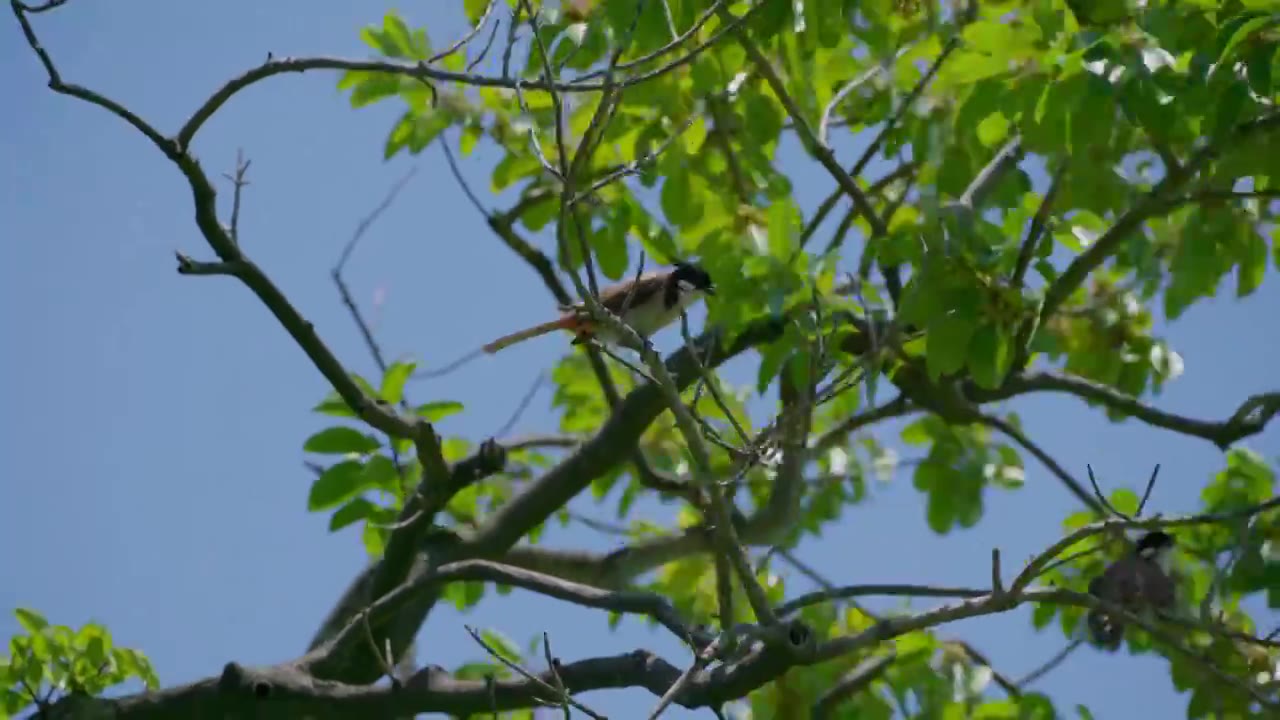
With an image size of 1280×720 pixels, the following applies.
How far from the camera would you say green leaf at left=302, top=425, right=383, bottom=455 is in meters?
4.89

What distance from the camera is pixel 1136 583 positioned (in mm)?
4965

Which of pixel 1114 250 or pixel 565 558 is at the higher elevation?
pixel 1114 250

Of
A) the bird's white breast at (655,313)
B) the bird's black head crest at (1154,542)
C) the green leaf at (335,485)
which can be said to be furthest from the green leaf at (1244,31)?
the bird's white breast at (655,313)

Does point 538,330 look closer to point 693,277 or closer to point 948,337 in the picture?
point 693,277

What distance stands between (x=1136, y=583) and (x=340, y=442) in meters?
2.62

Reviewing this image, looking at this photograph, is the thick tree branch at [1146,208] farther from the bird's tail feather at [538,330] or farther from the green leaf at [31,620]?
the green leaf at [31,620]

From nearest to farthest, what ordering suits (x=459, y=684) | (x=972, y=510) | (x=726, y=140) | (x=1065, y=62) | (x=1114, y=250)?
(x=1065, y=62) → (x=459, y=684) → (x=1114, y=250) → (x=726, y=140) → (x=972, y=510)

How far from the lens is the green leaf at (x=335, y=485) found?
197 inches

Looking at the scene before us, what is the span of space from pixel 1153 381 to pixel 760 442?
271cm

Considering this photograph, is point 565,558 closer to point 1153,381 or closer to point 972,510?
point 972,510

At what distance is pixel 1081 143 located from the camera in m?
3.99

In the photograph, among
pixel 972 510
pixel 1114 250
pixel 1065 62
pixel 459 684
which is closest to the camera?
pixel 1065 62

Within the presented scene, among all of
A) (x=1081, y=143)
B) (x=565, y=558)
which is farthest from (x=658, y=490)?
(x=1081, y=143)

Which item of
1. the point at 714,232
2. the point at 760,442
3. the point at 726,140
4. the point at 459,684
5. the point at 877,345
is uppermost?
the point at 726,140
